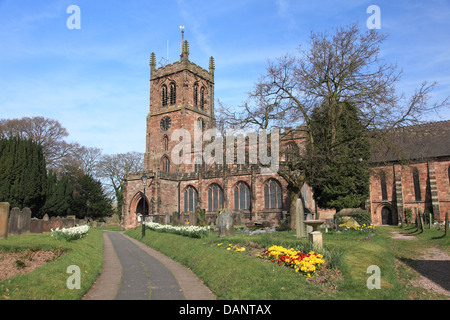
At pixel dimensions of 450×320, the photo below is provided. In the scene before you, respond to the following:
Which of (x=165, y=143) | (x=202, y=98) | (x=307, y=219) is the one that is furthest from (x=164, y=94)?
(x=307, y=219)

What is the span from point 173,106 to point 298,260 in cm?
4333

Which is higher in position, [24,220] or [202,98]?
[202,98]

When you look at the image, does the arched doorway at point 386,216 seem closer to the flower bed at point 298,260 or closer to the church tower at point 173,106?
the church tower at point 173,106

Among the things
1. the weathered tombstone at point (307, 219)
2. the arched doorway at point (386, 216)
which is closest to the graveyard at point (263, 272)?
the weathered tombstone at point (307, 219)

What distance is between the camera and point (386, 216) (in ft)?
121

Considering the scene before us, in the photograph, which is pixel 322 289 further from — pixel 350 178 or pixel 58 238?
pixel 350 178

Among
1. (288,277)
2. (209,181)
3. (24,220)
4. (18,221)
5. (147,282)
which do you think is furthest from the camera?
(209,181)

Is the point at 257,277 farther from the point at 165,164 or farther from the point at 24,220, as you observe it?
the point at 165,164

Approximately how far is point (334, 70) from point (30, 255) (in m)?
17.7

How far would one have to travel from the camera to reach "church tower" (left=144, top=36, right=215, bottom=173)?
4831 centimetres

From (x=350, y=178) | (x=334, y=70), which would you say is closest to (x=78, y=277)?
(x=334, y=70)

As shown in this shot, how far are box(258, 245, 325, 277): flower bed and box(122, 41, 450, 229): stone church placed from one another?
56.4 feet

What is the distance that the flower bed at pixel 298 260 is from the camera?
8133 mm

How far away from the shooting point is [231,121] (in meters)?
20.7
